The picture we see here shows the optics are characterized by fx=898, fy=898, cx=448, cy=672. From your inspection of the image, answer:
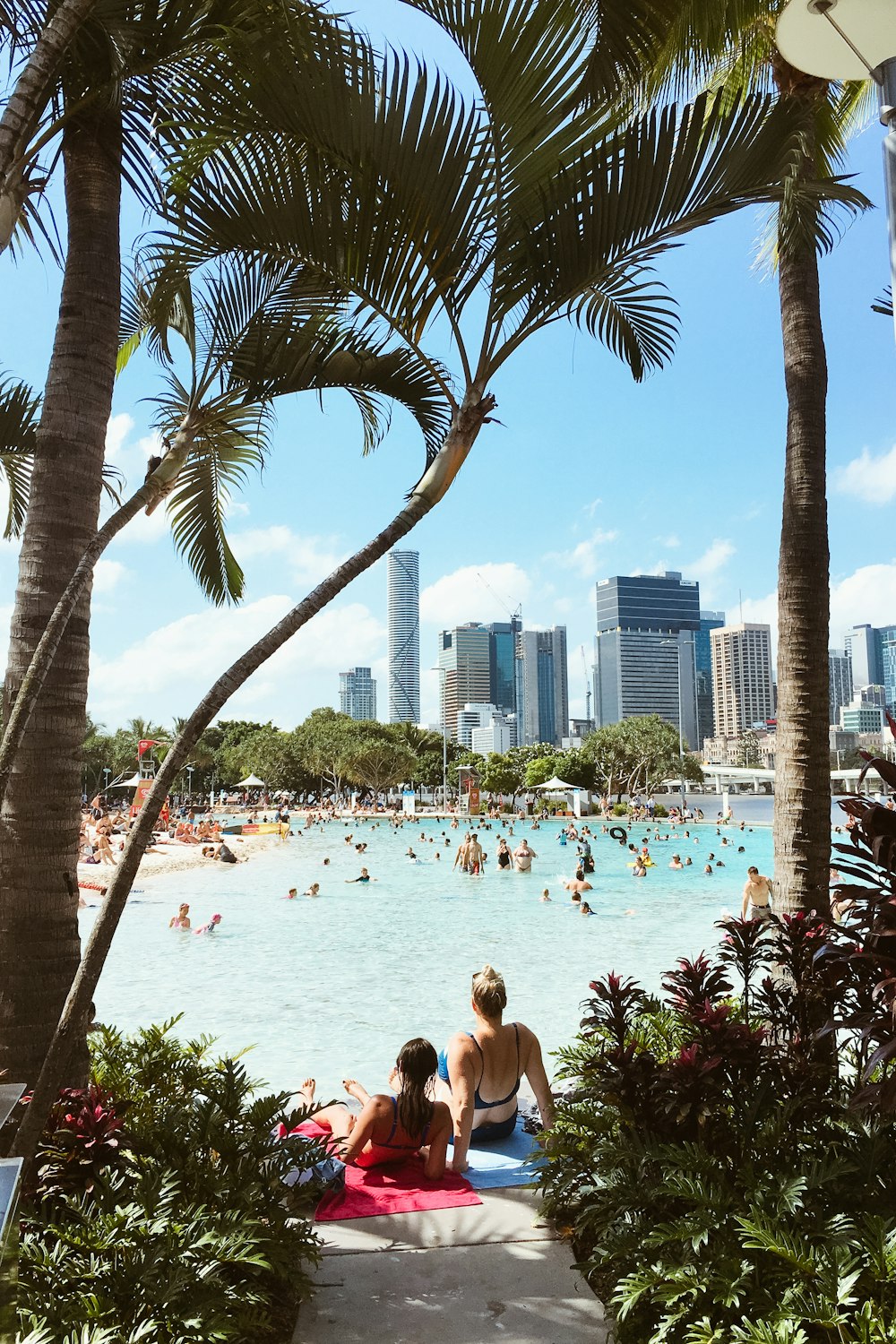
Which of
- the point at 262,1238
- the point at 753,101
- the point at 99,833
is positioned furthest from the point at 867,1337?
the point at 99,833

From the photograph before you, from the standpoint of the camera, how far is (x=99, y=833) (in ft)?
106

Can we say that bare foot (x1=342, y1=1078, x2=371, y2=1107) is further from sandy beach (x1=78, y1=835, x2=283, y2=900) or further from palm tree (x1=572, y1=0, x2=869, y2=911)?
sandy beach (x1=78, y1=835, x2=283, y2=900)

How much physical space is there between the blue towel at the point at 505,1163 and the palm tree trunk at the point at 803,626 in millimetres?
1940

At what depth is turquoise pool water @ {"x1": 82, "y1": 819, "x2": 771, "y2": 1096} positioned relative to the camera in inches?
454

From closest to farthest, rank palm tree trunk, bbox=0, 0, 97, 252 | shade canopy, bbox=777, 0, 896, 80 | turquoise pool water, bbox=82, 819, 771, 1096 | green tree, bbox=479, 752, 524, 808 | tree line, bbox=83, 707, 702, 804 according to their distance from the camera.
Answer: palm tree trunk, bbox=0, 0, 97, 252, shade canopy, bbox=777, 0, 896, 80, turquoise pool water, bbox=82, 819, 771, 1096, tree line, bbox=83, 707, 702, 804, green tree, bbox=479, 752, 524, 808

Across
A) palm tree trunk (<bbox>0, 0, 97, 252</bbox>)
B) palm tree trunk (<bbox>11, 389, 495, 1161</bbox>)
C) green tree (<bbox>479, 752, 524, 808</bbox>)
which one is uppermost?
palm tree trunk (<bbox>0, 0, 97, 252</bbox>)

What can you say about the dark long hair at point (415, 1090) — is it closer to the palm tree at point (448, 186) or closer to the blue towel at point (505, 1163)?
the blue towel at point (505, 1163)

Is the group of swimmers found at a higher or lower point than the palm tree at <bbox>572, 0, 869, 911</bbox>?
lower

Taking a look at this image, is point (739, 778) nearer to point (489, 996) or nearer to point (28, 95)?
point (489, 996)

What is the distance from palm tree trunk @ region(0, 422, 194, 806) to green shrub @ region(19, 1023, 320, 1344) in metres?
1.29

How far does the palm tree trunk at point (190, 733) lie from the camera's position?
279cm

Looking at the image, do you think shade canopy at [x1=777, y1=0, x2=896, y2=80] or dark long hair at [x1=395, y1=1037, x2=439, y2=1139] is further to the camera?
dark long hair at [x1=395, y1=1037, x2=439, y2=1139]

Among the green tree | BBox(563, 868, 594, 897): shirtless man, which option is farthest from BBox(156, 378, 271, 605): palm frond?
the green tree

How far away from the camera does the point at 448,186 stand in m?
3.38
